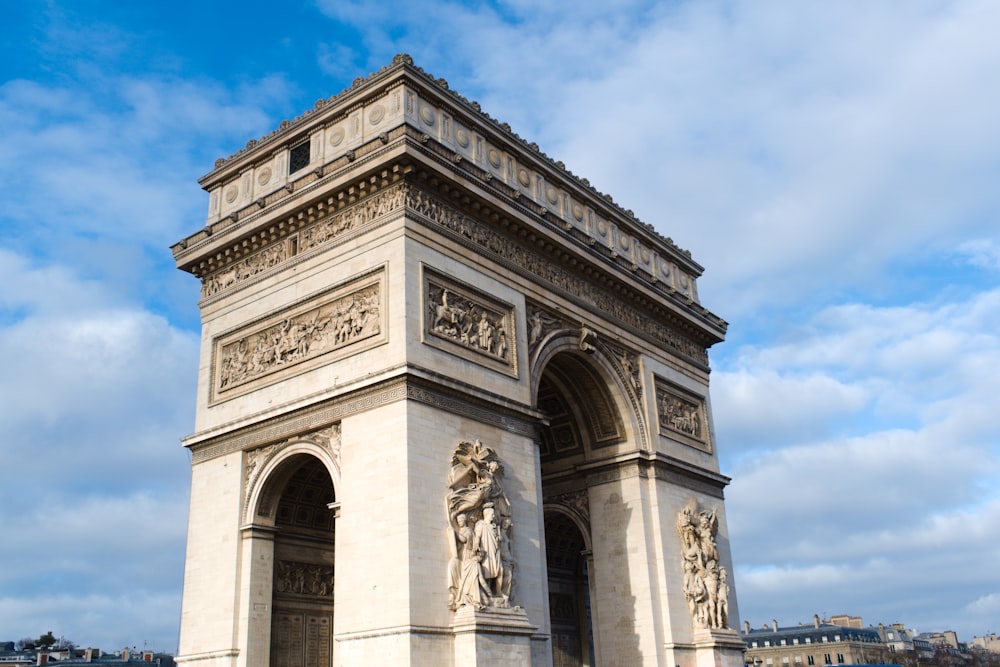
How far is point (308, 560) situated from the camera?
21.2 m

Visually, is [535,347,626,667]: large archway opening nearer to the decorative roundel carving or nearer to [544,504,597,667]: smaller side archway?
[544,504,597,667]: smaller side archway

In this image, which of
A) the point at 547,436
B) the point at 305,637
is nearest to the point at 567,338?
the point at 547,436

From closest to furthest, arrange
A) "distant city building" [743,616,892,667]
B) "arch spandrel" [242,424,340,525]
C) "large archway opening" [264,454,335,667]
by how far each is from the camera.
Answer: "arch spandrel" [242,424,340,525], "large archway opening" [264,454,335,667], "distant city building" [743,616,892,667]

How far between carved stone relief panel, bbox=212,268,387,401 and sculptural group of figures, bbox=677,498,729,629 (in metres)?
10.0

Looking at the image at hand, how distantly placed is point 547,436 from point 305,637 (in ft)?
27.2

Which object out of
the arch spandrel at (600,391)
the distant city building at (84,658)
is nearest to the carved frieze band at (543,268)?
the arch spandrel at (600,391)

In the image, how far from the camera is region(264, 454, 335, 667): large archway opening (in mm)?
20312

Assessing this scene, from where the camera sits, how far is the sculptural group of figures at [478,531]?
58.6 ft

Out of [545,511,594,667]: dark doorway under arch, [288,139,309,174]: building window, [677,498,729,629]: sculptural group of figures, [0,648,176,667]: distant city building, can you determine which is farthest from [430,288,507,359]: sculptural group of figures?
[0,648,176,667]: distant city building

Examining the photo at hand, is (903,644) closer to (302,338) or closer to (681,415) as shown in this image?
(681,415)

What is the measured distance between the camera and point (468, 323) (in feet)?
66.5

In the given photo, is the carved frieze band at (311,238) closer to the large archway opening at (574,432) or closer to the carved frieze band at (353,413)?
the carved frieze band at (353,413)

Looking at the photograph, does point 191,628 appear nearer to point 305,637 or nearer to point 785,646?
point 305,637

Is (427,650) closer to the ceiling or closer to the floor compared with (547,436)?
closer to the floor
